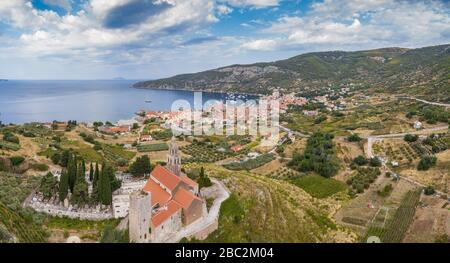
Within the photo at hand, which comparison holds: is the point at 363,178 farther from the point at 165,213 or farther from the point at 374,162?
the point at 165,213

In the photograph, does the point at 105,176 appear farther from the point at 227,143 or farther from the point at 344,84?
the point at 344,84

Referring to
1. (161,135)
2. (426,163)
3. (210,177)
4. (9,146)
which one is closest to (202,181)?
(210,177)

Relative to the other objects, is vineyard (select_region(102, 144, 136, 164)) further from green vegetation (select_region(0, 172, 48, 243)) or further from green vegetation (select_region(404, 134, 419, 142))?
green vegetation (select_region(404, 134, 419, 142))

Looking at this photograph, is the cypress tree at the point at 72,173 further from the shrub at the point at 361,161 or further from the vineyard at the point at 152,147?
the shrub at the point at 361,161

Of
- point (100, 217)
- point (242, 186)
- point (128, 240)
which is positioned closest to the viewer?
point (128, 240)

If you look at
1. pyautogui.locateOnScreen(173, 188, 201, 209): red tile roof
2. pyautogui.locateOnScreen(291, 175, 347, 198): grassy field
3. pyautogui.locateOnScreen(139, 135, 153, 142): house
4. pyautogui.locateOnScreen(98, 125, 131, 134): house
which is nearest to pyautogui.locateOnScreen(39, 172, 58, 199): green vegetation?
pyautogui.locateOnScreen(173, 188, 201, 209): red tile roof
